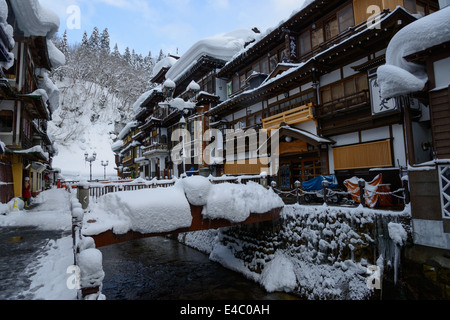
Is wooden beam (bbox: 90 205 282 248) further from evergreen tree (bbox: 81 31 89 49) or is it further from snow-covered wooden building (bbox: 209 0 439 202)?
evergreen tree (bbox: 81 31 89 49)

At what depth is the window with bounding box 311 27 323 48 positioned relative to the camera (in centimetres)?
1652

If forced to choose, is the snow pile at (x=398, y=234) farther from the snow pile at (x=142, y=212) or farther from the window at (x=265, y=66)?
the window at (x=265, y=66)

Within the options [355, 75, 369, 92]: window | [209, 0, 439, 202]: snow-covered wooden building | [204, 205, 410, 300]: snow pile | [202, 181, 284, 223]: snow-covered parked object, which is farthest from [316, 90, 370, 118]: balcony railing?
[202, 181, 284, 223]: snow-covered parked object

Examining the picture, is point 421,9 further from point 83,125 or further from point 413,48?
point 83,125

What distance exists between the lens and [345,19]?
14828 millimetres

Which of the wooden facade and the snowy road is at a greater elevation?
the wooden facade

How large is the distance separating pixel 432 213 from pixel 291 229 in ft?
17.4

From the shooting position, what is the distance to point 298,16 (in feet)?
55.5

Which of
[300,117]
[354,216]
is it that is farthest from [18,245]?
[300,117]

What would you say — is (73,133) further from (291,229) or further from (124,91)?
(291,229)

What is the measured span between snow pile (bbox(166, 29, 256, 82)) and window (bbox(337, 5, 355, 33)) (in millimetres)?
13850

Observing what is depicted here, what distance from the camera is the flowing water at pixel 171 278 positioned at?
10.3 meters

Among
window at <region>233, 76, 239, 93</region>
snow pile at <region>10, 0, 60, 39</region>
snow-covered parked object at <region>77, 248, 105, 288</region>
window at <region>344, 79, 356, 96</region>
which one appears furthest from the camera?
window at <region>233, 76, 239, 93</region>

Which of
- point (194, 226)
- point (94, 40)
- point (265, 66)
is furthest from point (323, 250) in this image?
point (94, 40)
